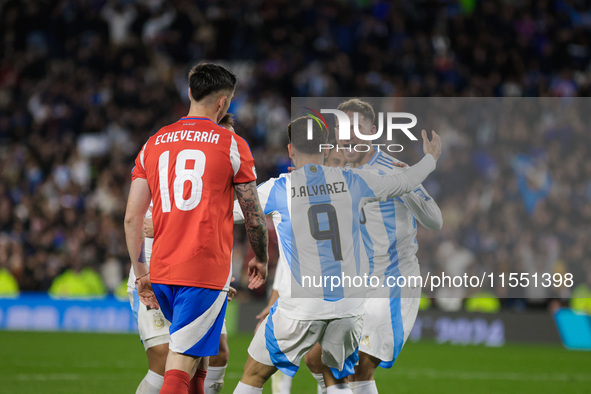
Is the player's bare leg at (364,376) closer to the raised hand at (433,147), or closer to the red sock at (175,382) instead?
the raised hand at (433,147)

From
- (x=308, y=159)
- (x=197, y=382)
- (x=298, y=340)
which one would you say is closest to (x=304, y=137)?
(x=308, y=159)

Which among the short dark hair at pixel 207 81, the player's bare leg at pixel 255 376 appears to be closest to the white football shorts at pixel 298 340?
the player's bare leg at pixel 255 376

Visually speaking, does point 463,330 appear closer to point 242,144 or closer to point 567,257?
point 567,257

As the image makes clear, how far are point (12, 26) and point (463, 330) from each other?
48.1 ft

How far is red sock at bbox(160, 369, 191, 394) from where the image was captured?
4609 mm

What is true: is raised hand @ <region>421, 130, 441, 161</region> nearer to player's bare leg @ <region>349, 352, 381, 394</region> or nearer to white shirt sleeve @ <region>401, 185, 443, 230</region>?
white shirt sleeve @ <region>401, 185, 443, 230</region>

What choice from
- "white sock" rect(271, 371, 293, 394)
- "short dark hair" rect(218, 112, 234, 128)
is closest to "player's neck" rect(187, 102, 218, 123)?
"short dark hair" rect(218, 112, 234, 128)

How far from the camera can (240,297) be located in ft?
55.4

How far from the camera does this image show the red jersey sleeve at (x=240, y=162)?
4.84m

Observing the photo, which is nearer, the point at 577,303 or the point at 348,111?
the point at 348,111

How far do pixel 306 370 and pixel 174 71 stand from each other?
11.5 m

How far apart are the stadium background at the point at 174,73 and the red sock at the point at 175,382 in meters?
10.6

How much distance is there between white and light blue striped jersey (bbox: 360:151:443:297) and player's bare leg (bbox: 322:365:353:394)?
89 centimetres

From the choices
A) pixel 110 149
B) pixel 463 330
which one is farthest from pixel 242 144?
pixel 110 149
